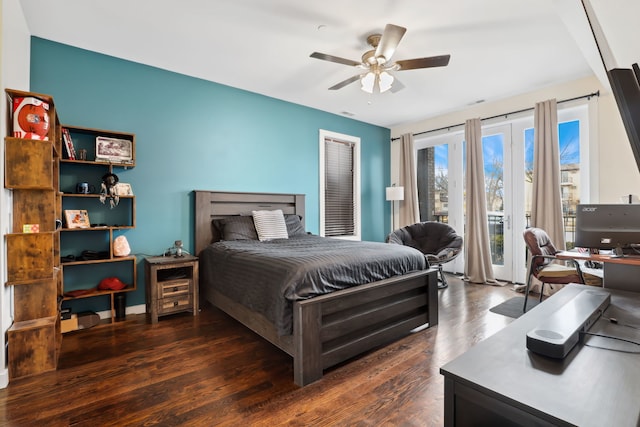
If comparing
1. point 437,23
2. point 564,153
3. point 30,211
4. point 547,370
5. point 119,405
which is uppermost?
point 437,23

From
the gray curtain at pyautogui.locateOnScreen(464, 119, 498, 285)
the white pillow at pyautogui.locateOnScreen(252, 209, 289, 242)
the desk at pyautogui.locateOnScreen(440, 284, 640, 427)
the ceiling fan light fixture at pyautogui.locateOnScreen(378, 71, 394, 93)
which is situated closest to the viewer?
the desk at pyautogui.locateOnScreen(440, 284, 640, 427)

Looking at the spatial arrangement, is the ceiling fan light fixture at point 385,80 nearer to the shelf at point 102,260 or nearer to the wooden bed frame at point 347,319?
the wooden bed frame at point 347,319

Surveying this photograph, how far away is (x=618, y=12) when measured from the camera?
123 cm

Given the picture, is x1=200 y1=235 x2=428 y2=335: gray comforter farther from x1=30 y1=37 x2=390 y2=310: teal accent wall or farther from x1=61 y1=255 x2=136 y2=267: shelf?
x1=30 y1=37 x2=390 y2=310: teal accent wall

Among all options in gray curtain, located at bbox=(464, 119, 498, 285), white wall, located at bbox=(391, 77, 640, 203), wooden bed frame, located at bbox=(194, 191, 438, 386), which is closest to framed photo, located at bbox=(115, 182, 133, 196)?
wooden bed frame, located at bbox=(194, 191, 438, 386)

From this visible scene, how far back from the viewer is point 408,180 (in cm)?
557

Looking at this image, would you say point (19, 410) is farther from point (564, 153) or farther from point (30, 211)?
point (564, 153)

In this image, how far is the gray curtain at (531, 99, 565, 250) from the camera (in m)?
3.90

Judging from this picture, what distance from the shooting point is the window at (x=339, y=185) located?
5059mm

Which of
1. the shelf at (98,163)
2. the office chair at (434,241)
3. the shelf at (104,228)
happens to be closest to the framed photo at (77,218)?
the shelf at (104,228)

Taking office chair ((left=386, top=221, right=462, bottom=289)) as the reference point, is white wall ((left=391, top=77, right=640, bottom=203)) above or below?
above

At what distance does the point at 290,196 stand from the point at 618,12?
3668 mm

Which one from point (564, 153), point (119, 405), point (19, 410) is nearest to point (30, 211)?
point (19, 410)

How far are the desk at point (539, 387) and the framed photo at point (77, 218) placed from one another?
129 inches
